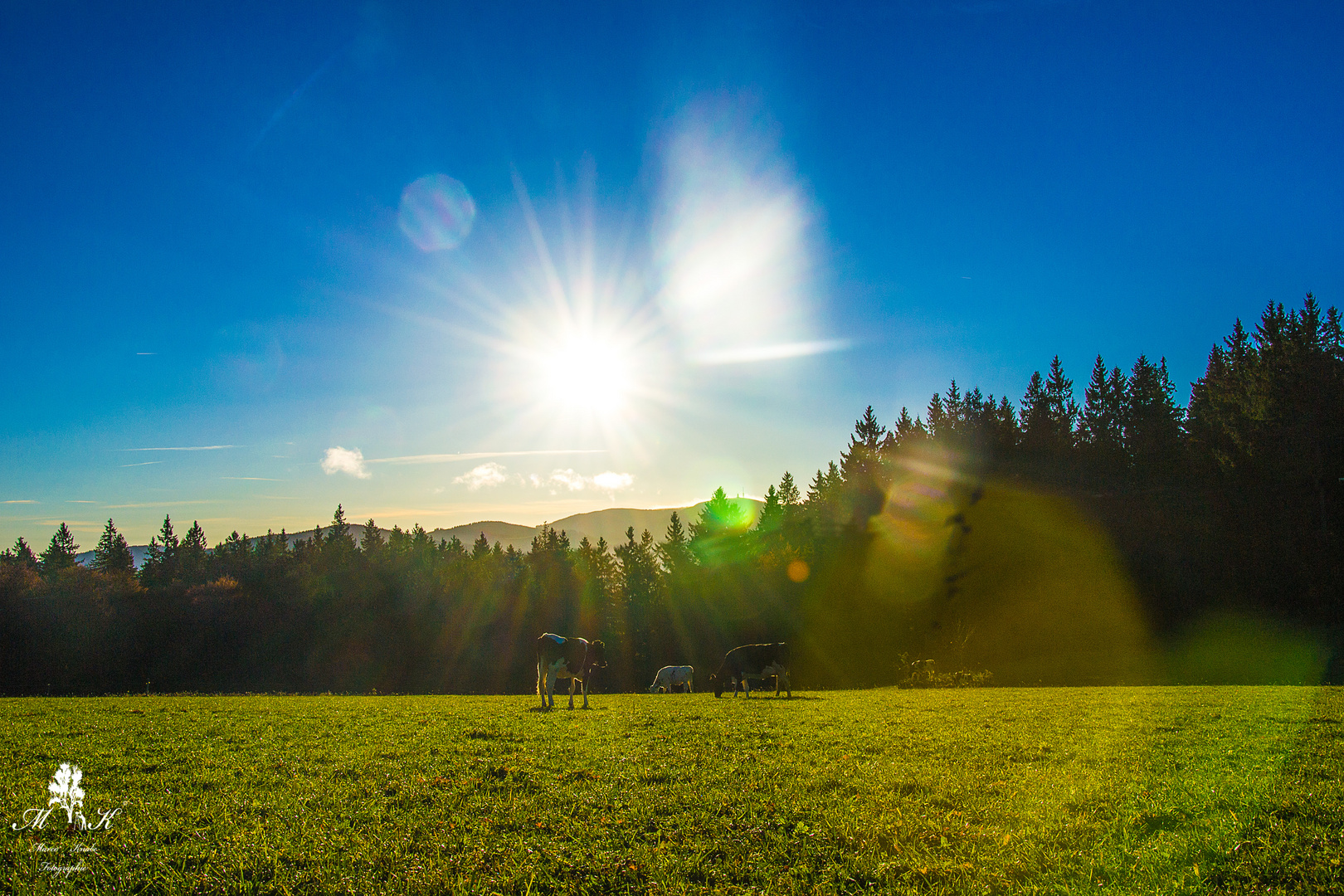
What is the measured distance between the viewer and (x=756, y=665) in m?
26.6

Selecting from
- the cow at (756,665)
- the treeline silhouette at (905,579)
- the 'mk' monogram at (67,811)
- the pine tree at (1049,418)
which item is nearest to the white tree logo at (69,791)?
the 'mk' monogram at (67,811)

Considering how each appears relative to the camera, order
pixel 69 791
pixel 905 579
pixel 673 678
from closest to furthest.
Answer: pixel 69 791 < pixel 673 678 < pixel 905 579

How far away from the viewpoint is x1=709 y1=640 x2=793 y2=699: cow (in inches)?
1031

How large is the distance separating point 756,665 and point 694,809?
21.0m

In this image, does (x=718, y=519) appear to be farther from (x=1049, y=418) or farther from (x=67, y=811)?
(x=67, y=811)

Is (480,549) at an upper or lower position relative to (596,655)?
upper

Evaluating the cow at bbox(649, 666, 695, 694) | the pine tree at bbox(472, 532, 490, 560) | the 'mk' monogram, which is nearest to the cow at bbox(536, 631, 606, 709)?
the 'mk' monogram

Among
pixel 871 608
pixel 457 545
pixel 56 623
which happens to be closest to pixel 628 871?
pixel 871 608

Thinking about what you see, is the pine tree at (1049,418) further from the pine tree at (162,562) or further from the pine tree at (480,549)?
the pine tree at (162,562)

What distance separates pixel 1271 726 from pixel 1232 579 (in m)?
50.6

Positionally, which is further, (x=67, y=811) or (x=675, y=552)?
(x=675, y=552)

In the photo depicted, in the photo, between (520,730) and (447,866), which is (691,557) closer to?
(520,730)

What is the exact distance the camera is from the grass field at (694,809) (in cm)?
488

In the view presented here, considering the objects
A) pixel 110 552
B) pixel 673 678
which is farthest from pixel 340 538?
pixel 673 678
